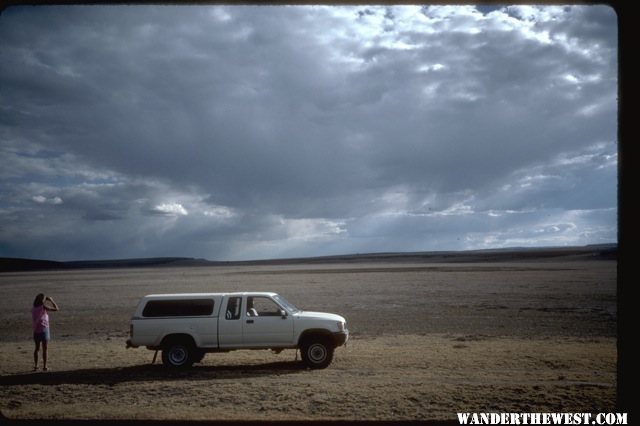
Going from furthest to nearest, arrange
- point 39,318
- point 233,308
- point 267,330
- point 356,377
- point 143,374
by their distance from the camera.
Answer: point 233,308
point 267,330
point 39,318
point 143,374
point 356,377

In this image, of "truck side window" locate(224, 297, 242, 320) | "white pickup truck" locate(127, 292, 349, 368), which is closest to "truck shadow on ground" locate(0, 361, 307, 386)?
"white pickup truck" locate(127, 292, 349, 368)

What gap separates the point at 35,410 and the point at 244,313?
482 cm

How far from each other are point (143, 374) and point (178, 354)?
0.93 meters

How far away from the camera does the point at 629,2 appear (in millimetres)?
3734

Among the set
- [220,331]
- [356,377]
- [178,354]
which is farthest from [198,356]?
[356,377]

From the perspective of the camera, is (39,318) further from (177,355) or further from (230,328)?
(230,328)

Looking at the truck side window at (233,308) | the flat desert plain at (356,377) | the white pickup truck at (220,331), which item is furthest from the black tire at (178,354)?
the truck side window at (233,308)

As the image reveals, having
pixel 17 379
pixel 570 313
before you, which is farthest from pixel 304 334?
pixel 570 313

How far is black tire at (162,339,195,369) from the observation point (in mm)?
11180

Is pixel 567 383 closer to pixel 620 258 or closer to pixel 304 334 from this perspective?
pixel 304 334

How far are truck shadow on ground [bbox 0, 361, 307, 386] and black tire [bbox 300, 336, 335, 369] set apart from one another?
0.94ft

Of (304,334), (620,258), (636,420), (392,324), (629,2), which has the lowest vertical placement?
(392,324)

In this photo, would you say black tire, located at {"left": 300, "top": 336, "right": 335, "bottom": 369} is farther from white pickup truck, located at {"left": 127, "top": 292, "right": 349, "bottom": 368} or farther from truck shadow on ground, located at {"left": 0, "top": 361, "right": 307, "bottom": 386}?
truck shadow on ground, located at {"left": 0, "top": 361, "right": 307, "bottom": 386}

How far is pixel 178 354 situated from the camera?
11.2m
